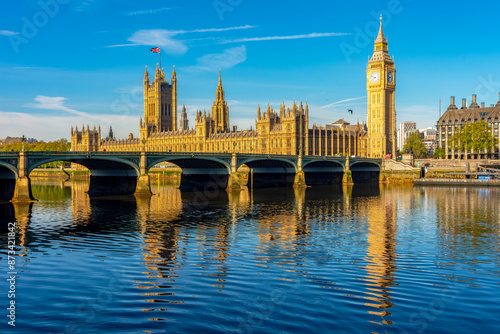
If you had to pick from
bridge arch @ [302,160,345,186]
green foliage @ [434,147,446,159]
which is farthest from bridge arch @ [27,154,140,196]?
green foliage @ [434,147,446,159]

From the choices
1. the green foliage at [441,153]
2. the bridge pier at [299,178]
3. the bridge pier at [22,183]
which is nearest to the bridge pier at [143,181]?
the bridge pier at [22,183]

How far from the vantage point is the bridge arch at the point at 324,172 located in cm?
12900

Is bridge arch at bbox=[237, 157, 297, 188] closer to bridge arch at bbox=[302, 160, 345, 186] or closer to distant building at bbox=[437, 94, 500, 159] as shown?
bridge arch at bbox=[302, 160, 345, 186]

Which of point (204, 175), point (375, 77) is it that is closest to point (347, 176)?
point (204, 175)

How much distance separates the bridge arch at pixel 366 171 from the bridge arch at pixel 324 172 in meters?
12.0

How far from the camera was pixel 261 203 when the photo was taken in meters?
73.3

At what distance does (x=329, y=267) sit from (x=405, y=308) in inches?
311

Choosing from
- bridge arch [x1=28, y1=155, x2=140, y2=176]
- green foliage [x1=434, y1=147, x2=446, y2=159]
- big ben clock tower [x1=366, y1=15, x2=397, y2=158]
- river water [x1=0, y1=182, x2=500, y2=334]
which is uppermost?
big ben clock tower [x1=366, y1=15, x2=397, y2=158]

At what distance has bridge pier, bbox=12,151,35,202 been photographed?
67.7m

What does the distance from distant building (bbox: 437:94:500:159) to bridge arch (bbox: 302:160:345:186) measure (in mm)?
54417

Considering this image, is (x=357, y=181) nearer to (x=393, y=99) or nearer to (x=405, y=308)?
(x=393, y=99)

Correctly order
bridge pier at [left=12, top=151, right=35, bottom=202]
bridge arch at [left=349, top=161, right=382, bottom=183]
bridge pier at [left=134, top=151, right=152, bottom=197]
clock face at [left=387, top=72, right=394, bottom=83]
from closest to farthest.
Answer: bridge pier at [left=12, top=151, right=35, bottom=202], bridge pier at [left=134, top=151, right=152, bottom=197], bridge arch at [left=349, top=161, right=382, bottom=183], clock face at [left=387, top=72, right=394, bottom=83]

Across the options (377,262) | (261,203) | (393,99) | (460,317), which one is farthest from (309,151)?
(460,317)

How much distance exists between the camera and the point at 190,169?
354 feet
